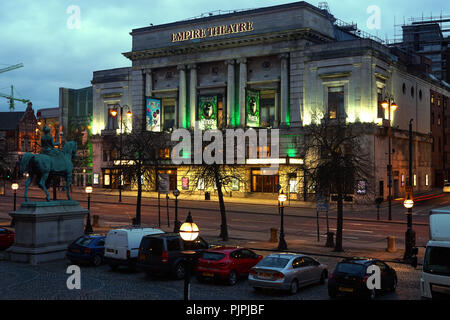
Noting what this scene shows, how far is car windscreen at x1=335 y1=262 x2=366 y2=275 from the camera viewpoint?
60.6ft

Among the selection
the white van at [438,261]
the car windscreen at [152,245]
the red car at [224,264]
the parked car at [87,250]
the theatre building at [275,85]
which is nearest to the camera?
the white van at [438,261]

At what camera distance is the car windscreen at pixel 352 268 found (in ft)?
60.6

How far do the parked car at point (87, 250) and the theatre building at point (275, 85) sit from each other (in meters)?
32.5

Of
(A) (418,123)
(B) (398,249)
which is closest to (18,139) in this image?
(A) (418,123)

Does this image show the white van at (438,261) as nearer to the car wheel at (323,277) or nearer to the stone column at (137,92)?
the car wheel at (323,277)

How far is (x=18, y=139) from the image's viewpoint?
428 ft

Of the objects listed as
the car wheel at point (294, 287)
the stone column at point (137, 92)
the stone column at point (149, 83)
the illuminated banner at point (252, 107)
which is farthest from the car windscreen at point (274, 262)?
the stone column at point (137, 92)

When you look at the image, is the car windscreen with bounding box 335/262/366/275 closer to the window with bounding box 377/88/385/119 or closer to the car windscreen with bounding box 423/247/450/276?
the car windscreen with bounding box 423/247/450/276

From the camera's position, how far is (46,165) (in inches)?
1082

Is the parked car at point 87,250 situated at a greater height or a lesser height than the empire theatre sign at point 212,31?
lesser

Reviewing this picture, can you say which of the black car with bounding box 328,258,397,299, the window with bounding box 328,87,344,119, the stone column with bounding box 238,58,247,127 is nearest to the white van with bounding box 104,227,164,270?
the black car with bounding box 328,258,397,299

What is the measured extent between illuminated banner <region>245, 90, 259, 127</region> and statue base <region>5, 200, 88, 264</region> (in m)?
41.1

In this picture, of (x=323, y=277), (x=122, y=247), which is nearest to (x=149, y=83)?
(x=122, y=247)
